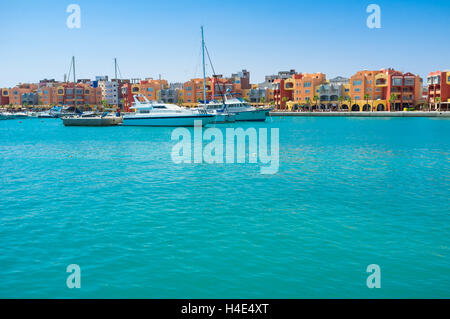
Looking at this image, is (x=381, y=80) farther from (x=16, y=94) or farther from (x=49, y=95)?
(x=16, y=94)

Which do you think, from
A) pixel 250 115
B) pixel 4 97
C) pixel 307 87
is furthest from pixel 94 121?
pixel 4 97

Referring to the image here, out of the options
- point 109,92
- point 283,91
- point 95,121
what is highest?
point 109,92

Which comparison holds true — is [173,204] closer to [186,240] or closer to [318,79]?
[186,240]

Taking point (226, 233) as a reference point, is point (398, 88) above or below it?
above

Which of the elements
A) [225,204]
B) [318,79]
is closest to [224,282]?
[225,204]

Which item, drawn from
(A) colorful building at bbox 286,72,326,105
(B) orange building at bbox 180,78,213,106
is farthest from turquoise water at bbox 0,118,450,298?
(B) orange building at bbox 180,78,213,106

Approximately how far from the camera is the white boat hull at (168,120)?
6695 cm

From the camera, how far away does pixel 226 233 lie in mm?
13391

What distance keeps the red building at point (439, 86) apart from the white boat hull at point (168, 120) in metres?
70.6

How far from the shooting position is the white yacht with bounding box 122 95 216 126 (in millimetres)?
67250

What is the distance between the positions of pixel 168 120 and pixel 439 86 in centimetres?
7893

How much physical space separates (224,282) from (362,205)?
8967mm

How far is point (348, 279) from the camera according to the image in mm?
10086
